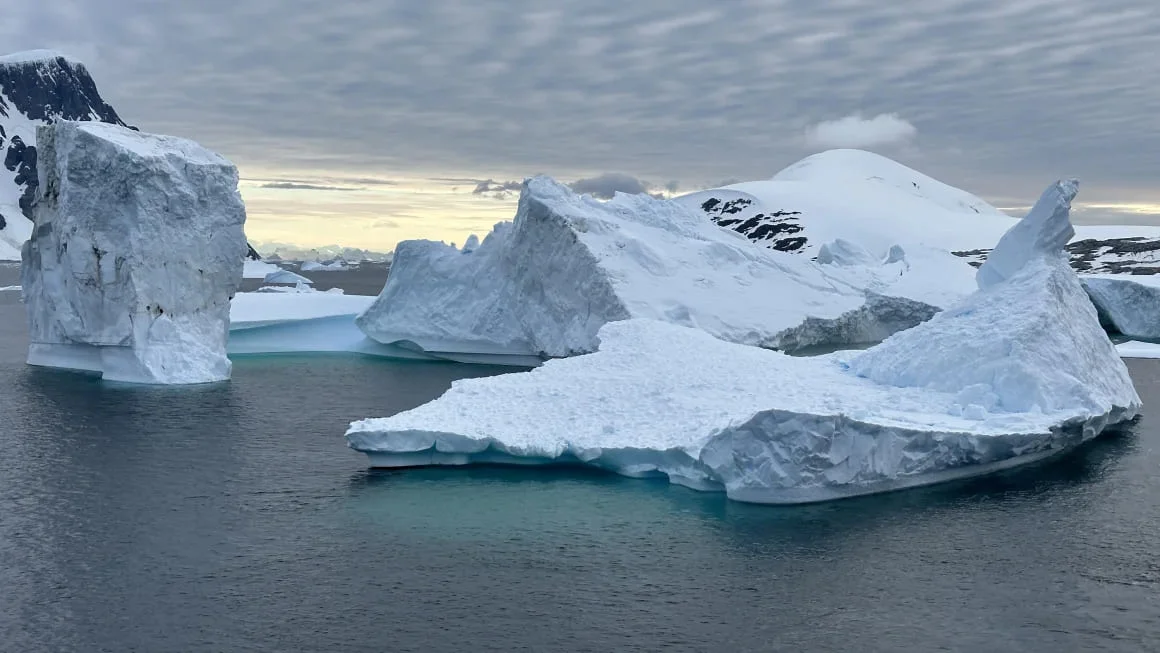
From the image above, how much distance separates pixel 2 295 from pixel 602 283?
46.4 metres

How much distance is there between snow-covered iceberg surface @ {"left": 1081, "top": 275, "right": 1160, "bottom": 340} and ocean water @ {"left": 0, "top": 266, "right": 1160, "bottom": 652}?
75.3ft

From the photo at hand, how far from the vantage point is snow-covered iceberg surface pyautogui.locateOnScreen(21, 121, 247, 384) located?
77.0 ft

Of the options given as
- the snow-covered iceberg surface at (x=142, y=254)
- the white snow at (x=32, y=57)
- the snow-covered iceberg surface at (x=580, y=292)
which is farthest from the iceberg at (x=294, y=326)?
the white snow at (x=32, y=57)

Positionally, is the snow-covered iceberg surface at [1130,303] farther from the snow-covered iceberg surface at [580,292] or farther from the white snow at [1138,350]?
the snow-covered iceberg surface at [580,292]

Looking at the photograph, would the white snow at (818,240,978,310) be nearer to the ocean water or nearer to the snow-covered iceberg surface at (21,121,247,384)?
the ocean water

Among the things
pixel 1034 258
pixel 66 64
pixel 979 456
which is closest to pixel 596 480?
pixel 979 456

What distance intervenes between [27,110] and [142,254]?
384 ft

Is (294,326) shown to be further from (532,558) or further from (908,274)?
(532,558)

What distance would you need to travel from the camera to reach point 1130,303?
120ft

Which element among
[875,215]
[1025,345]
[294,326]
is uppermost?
[875,215]

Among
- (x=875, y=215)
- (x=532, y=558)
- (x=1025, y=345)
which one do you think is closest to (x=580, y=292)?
(x=1025, y=345)

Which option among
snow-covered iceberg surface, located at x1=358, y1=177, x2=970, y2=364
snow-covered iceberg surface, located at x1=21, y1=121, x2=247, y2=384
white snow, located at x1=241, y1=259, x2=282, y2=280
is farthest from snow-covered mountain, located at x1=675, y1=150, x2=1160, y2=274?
snow-covered iceberg surface, located at x1=21, y1=121, x2=247, y2=384

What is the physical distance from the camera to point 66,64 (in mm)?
127688

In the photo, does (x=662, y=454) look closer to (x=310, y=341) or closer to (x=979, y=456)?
(x=979, y=456)
